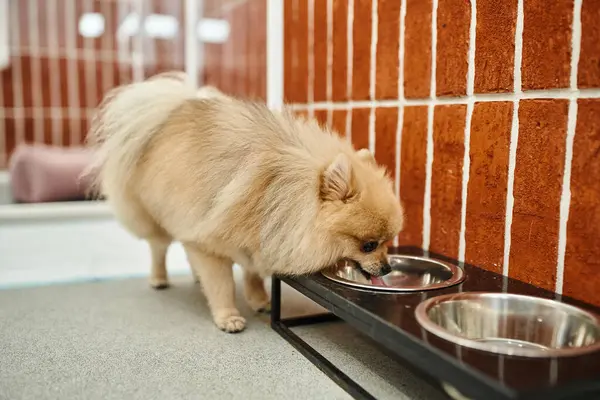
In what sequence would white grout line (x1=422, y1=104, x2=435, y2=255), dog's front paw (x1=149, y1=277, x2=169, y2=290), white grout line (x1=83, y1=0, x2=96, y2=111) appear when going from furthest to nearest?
white grout line (x1=83, y1=0, x2=96, y2=111) < dog's front paw (x1=149, y1=277, x2=169, y2=290) < white grout line (x1=422, y1=104, x2=435, y2=255)

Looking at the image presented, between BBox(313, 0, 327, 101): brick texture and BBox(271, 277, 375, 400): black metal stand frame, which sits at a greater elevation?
BBox(313, 0, 327, 101): brick texture

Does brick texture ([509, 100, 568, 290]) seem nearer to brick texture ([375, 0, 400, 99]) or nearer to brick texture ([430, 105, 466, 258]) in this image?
brick texture ([430, 105, 466, 258])

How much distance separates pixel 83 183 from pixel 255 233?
268cm

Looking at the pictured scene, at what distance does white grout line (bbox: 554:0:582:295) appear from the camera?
1.48 meters

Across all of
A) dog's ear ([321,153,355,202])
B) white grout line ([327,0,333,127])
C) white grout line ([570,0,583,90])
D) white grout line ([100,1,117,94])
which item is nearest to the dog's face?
dog's ear ([321,153,355,202])

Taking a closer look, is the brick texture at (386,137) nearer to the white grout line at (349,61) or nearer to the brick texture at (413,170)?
the brick texture at (413,170)

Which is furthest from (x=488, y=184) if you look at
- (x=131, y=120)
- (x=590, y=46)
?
(x=131, y=120)

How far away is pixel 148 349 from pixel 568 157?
1.36 meters

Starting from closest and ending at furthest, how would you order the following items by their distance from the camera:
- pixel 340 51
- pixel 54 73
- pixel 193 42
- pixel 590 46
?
pixel 590 46 < pixel 340 51 < pixel 193 42 < pixel 54 73

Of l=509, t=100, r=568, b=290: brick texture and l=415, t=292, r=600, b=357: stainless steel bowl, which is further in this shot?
l=509, t=100, r=568, b=290: brick texture

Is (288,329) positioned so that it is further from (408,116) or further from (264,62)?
(264,62)

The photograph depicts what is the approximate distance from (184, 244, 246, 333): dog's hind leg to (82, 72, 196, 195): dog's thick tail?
40 centimetres

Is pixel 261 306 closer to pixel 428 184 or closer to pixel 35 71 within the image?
pixel 428 184

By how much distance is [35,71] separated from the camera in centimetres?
493
